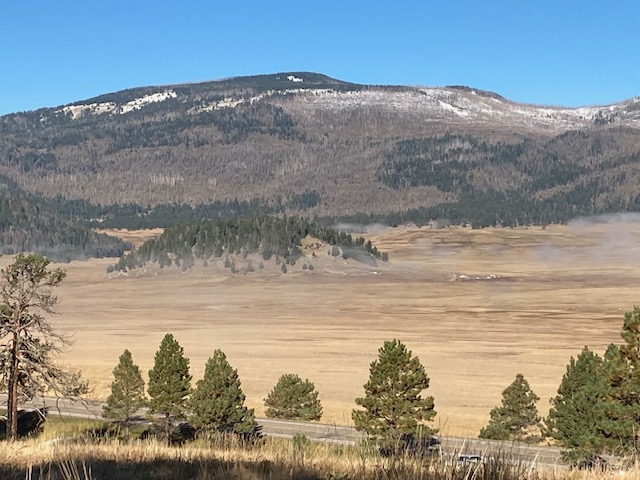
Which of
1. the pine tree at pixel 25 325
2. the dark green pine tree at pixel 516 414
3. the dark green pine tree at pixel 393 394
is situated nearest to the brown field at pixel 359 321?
the dark green pine tree at pixel 393 394

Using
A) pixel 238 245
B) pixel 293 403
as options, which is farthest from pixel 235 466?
pixel 238 245

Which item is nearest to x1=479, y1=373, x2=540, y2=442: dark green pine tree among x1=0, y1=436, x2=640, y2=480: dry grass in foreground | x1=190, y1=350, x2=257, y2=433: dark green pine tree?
x1=190, y1=350, x2=257, y2=433: dark green pine tree

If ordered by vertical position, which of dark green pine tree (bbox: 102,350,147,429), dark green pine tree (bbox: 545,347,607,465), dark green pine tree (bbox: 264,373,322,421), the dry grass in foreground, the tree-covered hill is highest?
the tree-covered hill

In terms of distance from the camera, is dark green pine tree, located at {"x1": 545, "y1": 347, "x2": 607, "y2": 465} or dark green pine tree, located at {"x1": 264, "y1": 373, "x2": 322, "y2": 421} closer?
dark green pine tree, located at {"x1": 545, "y1": 347, "x2": 607, "y2": 465}

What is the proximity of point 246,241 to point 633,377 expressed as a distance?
160m

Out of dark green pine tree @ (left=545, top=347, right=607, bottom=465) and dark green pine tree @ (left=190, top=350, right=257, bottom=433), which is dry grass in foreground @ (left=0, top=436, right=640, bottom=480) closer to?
dark green pine tree @ (left=545, top=347, right=607, bottom=465)

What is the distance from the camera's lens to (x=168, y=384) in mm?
37906

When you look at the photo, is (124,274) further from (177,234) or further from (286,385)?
(286,385)

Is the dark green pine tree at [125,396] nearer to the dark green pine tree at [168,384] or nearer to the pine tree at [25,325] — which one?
the dark green pine tree at [168,384]

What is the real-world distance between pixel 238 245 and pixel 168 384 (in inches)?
5714

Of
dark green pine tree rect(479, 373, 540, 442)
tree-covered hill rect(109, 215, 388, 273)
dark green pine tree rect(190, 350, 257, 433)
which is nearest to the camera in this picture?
dark green pine tree rect(190, 350, 257, 433)

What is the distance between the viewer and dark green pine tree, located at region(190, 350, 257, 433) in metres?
36.4

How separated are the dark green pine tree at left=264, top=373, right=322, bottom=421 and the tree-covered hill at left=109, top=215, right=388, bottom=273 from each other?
128 m

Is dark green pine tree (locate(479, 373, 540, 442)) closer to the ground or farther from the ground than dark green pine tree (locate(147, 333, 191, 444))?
closer to the ground
